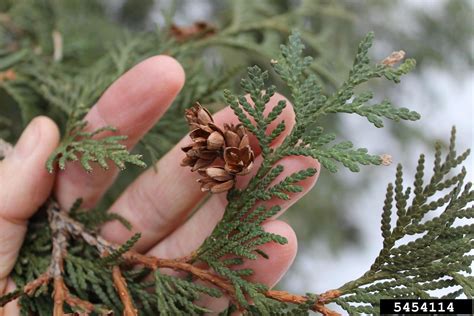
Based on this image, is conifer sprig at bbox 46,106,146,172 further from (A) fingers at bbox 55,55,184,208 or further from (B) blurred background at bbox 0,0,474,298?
(B) blurred background at bbox 0,0,474,298

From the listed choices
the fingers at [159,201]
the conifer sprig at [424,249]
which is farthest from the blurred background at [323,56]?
the conifer sprig at [424,249]

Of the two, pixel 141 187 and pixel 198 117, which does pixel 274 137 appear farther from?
pixel 141 187

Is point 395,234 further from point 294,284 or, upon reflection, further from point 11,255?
point 294,284

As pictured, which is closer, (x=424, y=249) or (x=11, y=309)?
(x=424, y=249)

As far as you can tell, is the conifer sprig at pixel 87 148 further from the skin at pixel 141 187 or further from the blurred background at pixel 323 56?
the blurred background at pixel 323 56

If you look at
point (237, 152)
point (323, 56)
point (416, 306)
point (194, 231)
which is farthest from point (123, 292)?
point (323, 56)

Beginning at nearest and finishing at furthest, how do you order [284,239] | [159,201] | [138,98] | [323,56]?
[284,239], [138,98], [159,201], [323,56]

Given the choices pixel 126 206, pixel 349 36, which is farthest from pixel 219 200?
pixel 349 36
